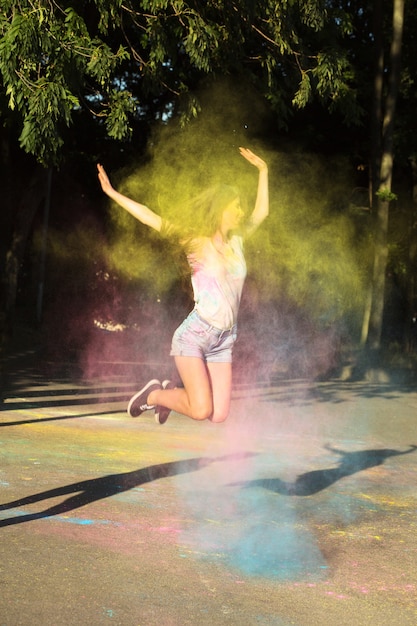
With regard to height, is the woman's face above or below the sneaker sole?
above

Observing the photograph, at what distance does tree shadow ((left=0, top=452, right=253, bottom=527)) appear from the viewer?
Answer: 20.7ft

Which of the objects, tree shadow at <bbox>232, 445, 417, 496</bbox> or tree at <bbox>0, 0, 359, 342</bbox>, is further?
tree at <bbox>0, 0, 359, 342</bbox>

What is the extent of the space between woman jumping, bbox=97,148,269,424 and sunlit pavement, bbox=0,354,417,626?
74cm

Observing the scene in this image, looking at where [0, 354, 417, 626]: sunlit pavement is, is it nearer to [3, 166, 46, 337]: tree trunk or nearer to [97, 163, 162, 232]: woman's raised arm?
[97, 163, 162, 232]: woman's raised arm

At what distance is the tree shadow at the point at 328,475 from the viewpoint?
756 centimetres

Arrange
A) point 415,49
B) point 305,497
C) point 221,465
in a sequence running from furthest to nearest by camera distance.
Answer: point 415,49
point 221,465
point 305,497

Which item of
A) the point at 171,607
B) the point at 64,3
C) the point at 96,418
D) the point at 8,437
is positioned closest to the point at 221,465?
the point at 8,437

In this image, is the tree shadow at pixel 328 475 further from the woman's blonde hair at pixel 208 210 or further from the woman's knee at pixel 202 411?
the woman's blonde hair at pixel 208 210

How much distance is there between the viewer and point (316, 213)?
2070 cm

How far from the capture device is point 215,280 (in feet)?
20.0

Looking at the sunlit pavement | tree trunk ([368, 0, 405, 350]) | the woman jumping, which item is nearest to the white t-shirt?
the woman jumping

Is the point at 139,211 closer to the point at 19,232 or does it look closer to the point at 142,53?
the point at 142,53

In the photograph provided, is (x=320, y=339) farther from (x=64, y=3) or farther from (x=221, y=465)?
(x=221, y=465)

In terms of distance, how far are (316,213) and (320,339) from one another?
14.5 feet
